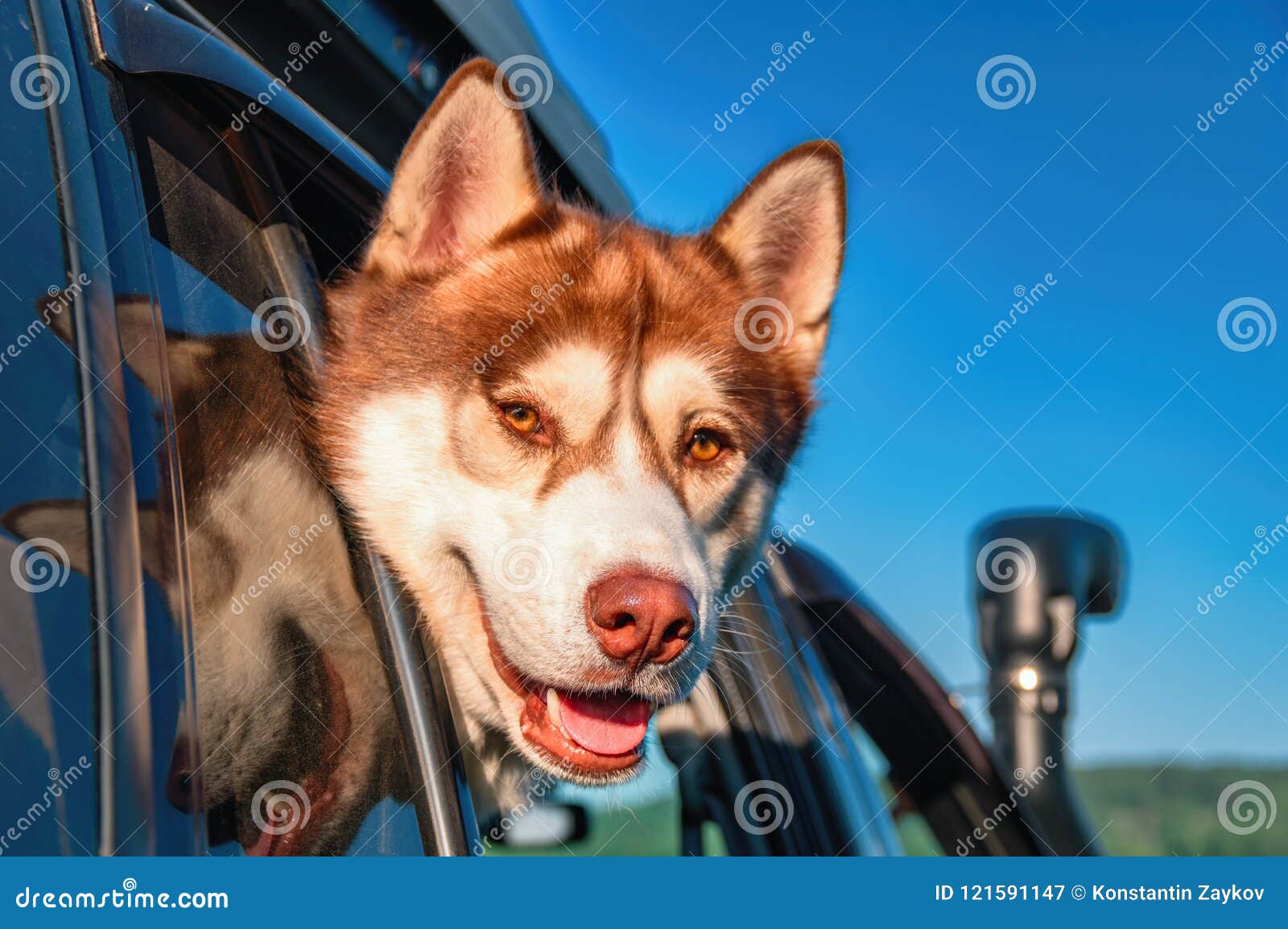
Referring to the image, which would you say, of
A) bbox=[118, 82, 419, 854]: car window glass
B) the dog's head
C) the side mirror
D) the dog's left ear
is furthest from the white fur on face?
the side mirror

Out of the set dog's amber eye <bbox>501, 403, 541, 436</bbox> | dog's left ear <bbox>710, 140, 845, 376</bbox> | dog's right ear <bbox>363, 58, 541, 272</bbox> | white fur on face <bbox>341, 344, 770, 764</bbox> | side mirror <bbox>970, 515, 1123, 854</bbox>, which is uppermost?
dog's right ear <bbox>363, 58, 541, 272</bbox>

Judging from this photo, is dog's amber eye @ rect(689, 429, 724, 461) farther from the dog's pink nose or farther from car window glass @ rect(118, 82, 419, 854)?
car window glass @ rect(118, 82, 419, 854)

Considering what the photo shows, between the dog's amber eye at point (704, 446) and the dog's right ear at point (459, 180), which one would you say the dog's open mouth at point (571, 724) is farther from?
the dog's right ear at point (459, 180)

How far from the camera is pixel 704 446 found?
9.75ft

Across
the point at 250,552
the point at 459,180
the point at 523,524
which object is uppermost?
the point at 459,180

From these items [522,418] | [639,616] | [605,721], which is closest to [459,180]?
[522,418]

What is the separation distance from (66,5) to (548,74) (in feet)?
7.77

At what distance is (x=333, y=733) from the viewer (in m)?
1.65

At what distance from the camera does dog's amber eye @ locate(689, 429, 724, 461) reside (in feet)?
9.65

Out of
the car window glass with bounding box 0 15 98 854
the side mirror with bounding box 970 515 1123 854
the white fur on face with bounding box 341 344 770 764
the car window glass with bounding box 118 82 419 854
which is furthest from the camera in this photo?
the side mirror with bounding box 970 515 1123 854

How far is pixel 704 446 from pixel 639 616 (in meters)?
0.95

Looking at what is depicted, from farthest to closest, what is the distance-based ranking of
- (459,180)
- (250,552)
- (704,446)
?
(704,446)
(459,180)
(250,552)

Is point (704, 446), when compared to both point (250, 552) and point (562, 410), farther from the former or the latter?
point (250, 552)

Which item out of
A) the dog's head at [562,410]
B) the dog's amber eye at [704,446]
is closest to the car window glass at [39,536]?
the dog's head at [562,410]
